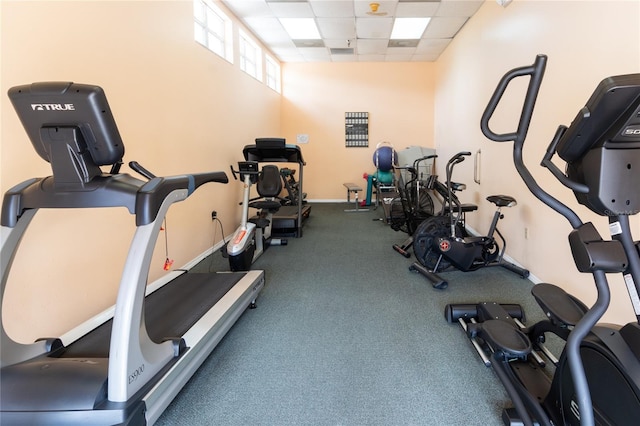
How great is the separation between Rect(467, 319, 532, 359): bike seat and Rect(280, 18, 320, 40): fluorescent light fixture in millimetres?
4934

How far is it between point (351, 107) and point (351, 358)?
6.53 meters

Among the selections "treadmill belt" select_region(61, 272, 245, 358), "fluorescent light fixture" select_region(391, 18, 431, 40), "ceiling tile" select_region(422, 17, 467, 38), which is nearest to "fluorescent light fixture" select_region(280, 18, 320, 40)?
"fluorescent light fixture" select_region(391, 18, 431, 40)

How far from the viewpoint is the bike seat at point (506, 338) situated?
4.96 ft

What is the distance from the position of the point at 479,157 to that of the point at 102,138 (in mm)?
4389

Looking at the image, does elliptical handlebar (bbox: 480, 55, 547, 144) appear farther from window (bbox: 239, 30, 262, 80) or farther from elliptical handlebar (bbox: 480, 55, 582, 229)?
window (bbox: 239, 30, 262, 80)

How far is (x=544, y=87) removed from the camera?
2.82m

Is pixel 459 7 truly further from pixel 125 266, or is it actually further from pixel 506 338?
pixel 125 266

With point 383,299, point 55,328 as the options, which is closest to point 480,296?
point 383,299

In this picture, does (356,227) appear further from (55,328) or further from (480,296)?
(55,328)

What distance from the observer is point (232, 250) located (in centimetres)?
305

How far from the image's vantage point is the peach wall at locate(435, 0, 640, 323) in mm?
2086

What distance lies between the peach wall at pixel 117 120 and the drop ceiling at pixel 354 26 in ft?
4.78

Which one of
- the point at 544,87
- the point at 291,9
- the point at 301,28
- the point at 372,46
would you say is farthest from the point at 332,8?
the point at 544,87

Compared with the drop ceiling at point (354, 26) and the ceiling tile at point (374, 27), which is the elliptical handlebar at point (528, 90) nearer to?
the drop ceiling at point (354, 26)
